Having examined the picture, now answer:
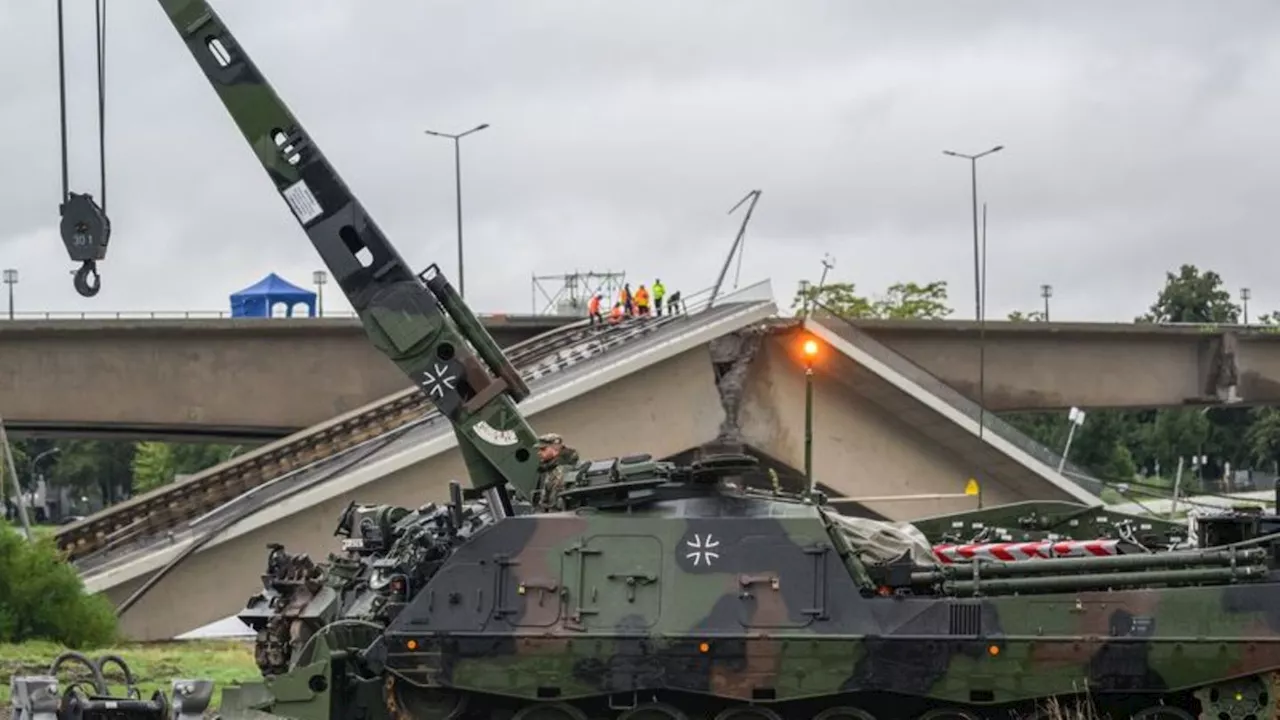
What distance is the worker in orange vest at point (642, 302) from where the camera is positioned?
53094mm

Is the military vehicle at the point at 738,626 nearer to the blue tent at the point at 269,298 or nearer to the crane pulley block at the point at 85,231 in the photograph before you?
the crane pulley block at the point at 85,231

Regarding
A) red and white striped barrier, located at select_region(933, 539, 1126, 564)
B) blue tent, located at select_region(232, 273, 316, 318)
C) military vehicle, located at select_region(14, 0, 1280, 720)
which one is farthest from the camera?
blue tent, located at select_region(232, 273, 316, 318)

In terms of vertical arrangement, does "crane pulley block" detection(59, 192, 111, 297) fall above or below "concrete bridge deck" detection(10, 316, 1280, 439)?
below

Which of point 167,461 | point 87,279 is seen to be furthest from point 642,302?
point 167,461

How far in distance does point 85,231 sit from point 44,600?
11.5 metres

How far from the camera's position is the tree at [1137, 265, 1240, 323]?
97688 millimetres

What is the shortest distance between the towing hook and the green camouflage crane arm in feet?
7.14

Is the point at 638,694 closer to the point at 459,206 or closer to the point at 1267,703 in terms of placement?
the point at 1267,703

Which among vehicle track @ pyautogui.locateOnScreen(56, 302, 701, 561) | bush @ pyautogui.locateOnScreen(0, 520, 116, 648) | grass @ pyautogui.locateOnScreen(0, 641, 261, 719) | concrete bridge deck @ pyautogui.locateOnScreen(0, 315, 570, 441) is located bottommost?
grass @ pyautogui.locateOnScreen(0, 641, 261, 719)

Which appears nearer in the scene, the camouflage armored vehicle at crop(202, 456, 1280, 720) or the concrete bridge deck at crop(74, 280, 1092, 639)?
the camouflage armored vehicle at crop(202, 456, 1280, 720)

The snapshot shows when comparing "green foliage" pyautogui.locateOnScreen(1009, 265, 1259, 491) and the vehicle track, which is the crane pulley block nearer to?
the vehicle track

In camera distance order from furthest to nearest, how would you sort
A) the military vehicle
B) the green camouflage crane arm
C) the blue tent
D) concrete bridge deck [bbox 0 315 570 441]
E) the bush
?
1. the blue tent
2. concrete bridge deck [bbox 0 315 570 441]
3. the bush
4. the green camouflage crane arm
5. the military vehicle

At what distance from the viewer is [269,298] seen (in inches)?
2611

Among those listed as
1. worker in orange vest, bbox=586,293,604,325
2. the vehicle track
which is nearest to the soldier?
the vehicle track
